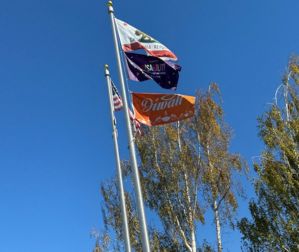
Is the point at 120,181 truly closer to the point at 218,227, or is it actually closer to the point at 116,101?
the point at 116,101

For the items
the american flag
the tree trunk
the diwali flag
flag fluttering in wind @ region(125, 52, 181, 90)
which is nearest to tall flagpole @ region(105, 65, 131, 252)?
the american flag

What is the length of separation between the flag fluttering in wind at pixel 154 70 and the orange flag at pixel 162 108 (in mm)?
378

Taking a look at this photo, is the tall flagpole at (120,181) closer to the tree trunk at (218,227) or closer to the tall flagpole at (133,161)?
the tall flagpole at (133,161)

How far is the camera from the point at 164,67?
8945 millimetres

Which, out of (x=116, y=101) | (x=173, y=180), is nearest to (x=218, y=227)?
(x=173, y=180)

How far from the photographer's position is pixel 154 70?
894cm

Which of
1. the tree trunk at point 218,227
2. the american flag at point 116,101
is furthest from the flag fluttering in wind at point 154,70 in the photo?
the tree trunk at point 218,227

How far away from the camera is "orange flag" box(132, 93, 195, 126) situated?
8.48m

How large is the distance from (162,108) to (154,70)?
0.84m

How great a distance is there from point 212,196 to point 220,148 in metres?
2.33

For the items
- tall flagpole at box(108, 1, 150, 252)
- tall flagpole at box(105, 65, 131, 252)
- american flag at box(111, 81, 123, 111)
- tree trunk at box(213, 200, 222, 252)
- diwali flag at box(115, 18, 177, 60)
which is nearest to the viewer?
tall flagpole at box(108, 1, 150, 252)

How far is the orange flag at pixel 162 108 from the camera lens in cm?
848

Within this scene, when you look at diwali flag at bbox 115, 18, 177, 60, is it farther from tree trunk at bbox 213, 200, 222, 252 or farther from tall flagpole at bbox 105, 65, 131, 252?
tree trunk at bbox 213, 200, 222, 252

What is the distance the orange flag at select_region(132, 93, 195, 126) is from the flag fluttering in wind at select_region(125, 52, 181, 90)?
378mm
